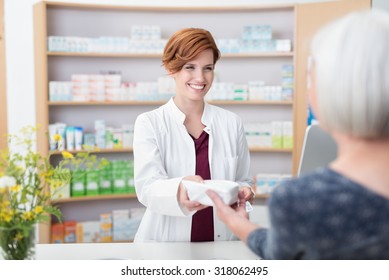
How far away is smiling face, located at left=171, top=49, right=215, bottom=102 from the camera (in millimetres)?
2256

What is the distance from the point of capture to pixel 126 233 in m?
4.84

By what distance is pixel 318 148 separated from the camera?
6.00 ft

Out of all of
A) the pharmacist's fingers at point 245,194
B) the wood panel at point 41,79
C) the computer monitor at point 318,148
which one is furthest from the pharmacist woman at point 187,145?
the wood panel at point 41,79

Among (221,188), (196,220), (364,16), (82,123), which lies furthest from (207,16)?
(364,16)

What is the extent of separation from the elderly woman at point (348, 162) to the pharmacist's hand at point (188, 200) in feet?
2.54

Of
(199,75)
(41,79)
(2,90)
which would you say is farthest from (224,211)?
(2,90)

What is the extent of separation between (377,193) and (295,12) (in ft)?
12.6

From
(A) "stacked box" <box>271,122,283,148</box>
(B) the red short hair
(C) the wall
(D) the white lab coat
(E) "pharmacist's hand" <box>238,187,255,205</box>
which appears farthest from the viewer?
(A) "stacked box" <box>271,122,283,148</box>

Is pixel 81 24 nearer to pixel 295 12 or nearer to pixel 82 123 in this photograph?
pixel 82 123

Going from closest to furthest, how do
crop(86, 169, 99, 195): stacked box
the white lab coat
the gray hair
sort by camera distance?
1. the gray hair
2. the white lab coat
3. crop(86, 169, 99, 195): stacked box

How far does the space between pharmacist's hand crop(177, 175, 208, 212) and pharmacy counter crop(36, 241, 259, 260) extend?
0.17 m

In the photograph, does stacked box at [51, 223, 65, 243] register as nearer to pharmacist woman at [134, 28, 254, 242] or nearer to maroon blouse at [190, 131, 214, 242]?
pharmacist woman at [134, 28, 254, 242]

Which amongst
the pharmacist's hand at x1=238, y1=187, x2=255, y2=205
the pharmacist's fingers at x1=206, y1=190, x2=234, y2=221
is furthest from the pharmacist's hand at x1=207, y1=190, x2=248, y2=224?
the pharmacist's hand at x1=238, y1=187, x2=255, y2=205

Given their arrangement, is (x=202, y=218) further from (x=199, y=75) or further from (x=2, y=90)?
(x=2, y=90)
